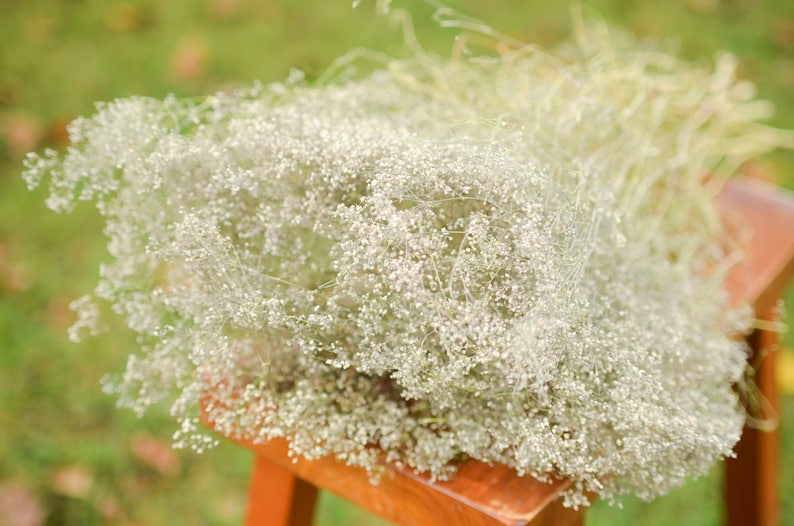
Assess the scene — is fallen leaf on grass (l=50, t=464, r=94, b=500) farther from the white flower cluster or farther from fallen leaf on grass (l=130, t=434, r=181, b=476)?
the white flower cluster

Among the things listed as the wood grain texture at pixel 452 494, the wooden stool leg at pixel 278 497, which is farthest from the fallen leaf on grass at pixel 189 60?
the wood grain texture at pixel 452 494

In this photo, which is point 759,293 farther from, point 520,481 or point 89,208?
point 89,208

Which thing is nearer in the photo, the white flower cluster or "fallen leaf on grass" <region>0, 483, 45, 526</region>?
the white flower cluster

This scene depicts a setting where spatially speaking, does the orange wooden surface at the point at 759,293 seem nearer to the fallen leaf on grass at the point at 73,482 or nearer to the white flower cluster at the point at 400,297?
the white flower cluster at the point at 400,297

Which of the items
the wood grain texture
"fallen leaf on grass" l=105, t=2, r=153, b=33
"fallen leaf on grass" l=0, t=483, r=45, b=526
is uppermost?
"fallen leaf on grass" l=105, t=2, r=153, b=33

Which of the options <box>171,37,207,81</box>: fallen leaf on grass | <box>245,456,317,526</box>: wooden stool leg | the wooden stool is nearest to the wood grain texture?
the wooden stool

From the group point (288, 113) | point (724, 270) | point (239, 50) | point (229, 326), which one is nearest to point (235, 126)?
point (288, 113)
